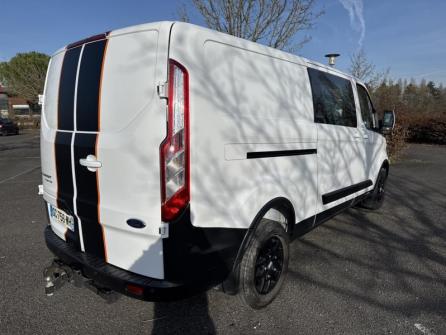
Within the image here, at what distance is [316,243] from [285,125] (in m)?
2.08

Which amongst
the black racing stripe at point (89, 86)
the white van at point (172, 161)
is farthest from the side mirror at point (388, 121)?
the black racing stripe at point (89, 86)

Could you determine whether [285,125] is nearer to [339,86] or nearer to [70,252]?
[339,86]

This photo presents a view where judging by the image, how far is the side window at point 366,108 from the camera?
4391mm

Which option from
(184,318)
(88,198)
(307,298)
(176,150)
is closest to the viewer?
(176,150)

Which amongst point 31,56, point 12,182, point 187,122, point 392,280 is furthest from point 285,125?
point 31,56

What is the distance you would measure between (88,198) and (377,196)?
4.90 meters

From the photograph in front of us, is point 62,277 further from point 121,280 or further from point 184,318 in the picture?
point 184,318

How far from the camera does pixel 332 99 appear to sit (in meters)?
3.57

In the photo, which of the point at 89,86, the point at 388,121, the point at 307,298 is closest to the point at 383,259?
the point at 307,298

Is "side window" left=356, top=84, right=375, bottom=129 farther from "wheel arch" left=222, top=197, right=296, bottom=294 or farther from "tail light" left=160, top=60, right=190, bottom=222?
"tail light" left=160, top=60, right=190, bottom=222

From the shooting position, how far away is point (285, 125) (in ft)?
8.85

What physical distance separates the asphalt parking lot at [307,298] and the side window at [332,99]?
161cm

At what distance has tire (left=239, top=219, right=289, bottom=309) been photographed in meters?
2.44

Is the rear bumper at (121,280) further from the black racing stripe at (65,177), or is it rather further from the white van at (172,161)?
the black racing stripe at (65,177)
